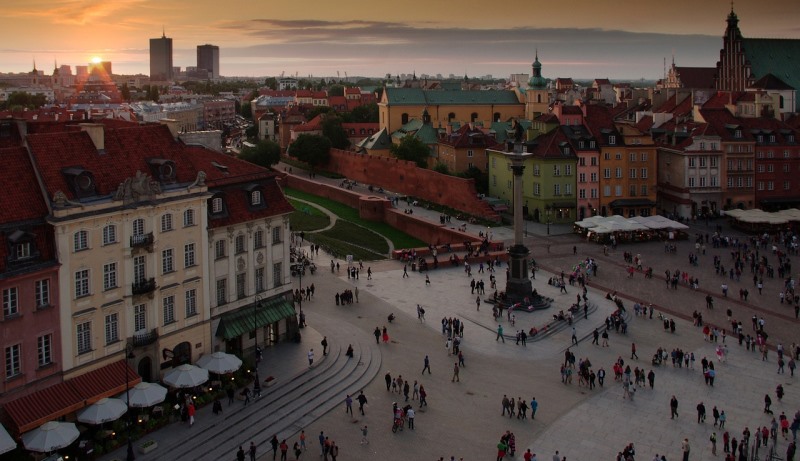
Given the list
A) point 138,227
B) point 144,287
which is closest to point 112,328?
point 144,287

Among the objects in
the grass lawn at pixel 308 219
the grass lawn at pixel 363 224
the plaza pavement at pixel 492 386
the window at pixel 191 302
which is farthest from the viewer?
the grass lawn at pixel 308 219

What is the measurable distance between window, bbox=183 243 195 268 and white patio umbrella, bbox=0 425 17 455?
9.87 m

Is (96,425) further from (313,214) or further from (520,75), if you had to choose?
(520,75)

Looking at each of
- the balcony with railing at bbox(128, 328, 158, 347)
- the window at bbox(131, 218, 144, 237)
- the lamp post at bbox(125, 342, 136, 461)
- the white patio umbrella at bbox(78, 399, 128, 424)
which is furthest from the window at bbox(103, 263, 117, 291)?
the white patio umbrella at bbox(78, 399, 128, 424)

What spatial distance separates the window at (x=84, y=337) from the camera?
29.0m

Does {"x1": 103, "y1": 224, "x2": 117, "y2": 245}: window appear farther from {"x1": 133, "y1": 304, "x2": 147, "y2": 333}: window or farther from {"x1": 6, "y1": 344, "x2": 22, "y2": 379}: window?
{"x1": 6, "y1": 344, "x2": 22, "y2": 379}: window

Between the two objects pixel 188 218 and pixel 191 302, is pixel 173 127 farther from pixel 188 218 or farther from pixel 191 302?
pixel 191 302

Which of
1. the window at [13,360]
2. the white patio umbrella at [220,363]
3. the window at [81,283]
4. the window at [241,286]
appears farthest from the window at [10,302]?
the window at [241,286]

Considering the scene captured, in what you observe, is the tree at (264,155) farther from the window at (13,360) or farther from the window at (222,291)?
the window at (13,360)

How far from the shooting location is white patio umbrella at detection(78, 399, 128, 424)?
27.5 m

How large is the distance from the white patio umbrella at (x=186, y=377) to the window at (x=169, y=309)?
208 centimetres

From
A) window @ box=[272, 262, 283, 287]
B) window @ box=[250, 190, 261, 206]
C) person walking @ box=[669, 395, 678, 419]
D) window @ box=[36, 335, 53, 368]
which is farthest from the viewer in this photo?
window @ box=[272, 262, 283, 287]

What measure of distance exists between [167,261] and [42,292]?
5550 millimetres

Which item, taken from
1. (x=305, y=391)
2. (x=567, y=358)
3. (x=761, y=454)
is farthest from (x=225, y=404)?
(x=761, y=454)
